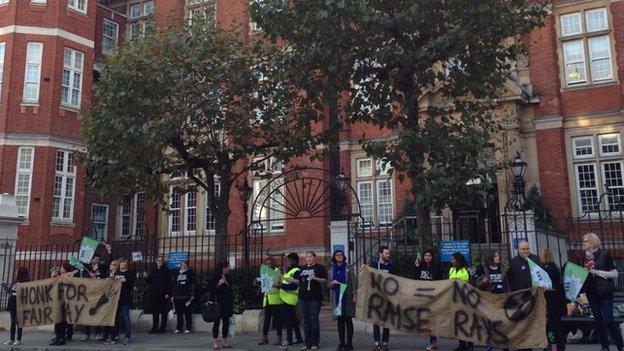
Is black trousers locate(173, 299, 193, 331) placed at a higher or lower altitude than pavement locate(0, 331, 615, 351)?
higher

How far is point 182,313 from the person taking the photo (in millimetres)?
15641

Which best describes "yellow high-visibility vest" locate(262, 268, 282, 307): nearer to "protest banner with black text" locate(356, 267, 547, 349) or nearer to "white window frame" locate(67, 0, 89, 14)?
"protest banner with black text" locate(356, 267, 547, 349)

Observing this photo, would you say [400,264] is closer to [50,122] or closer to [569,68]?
[569,68]

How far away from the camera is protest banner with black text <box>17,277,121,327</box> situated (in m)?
13.9

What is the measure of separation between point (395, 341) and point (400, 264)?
3.61 metres

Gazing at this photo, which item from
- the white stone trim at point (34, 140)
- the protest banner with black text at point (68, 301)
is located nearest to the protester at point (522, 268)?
the protest banner with black text at point (68, 301)

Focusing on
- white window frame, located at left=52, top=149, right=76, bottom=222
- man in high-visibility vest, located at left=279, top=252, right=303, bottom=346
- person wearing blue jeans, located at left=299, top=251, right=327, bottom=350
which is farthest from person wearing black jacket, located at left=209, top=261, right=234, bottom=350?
white window frame, located at left=52, top=149, right=76, bottom=222

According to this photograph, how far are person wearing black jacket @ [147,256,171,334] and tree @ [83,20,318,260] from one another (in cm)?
188

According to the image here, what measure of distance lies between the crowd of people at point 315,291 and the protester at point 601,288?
0.05ft

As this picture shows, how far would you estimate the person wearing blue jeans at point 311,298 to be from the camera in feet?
39.0

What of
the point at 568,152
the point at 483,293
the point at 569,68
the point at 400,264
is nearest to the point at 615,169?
the point at 568,152

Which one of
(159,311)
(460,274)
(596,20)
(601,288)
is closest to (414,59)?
→ (460,274)

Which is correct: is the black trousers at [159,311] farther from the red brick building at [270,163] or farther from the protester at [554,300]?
the protester at [554,300]

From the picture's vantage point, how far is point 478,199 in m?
12.3
